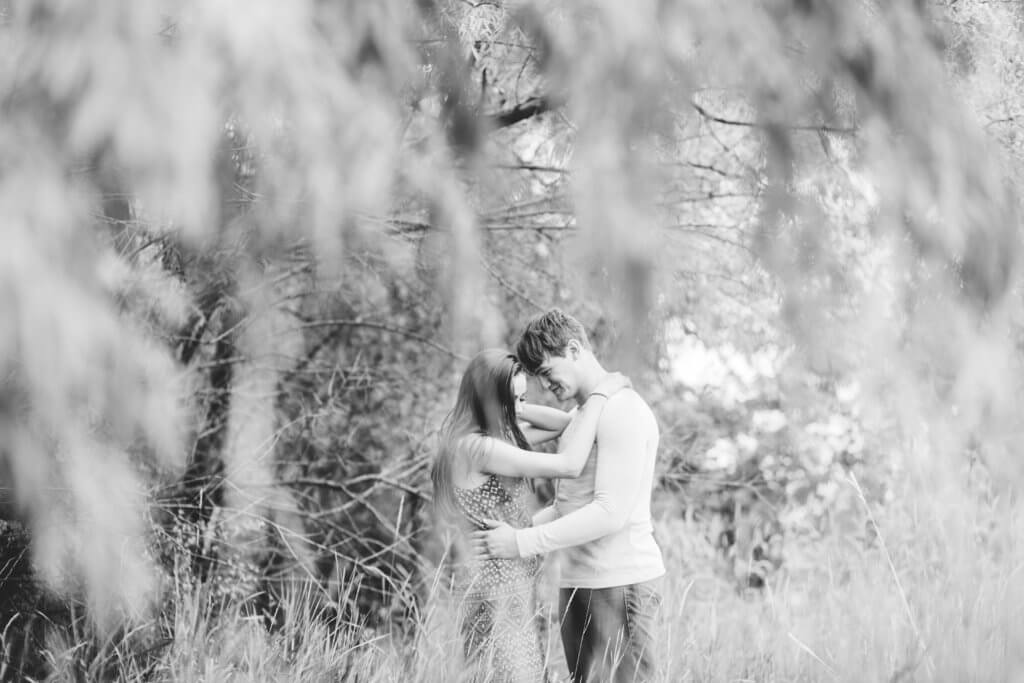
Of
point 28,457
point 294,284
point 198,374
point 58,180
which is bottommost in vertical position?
point 198,374

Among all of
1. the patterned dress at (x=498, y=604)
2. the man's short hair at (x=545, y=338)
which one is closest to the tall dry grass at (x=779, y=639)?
the patterned dress at (x=498, y=604)

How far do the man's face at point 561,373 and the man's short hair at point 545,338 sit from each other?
1cm

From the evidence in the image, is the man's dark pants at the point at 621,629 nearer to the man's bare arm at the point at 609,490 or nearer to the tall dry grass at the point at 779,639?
the man's bare arm at the point at 609,490

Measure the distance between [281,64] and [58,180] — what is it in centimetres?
26

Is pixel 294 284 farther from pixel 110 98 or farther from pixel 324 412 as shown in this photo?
pixel 110 98

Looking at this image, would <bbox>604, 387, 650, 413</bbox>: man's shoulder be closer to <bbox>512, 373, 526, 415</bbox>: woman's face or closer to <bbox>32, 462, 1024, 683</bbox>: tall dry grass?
<bbox>512, 373, 526, 415</bbox>: woman's face

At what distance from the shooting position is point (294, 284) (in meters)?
3.83

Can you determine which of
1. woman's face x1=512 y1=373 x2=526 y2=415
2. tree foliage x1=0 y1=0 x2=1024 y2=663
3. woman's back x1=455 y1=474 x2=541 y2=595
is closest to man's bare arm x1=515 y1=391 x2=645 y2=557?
woman's back x1=455 y1=474 x2=541 y2=595

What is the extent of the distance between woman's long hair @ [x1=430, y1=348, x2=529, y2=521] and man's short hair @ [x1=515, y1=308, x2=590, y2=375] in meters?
0.04

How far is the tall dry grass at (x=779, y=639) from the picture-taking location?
248 cm

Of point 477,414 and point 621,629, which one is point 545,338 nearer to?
point 477,414

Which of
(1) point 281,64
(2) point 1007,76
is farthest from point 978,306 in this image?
(1) point 281,64

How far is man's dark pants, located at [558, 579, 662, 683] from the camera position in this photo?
238 cm

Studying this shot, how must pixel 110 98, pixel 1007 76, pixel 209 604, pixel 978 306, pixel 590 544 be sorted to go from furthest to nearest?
pixel 209 604, pixel 590 544, pixel 1007 76, pixel 978 306, pixel 110 98
